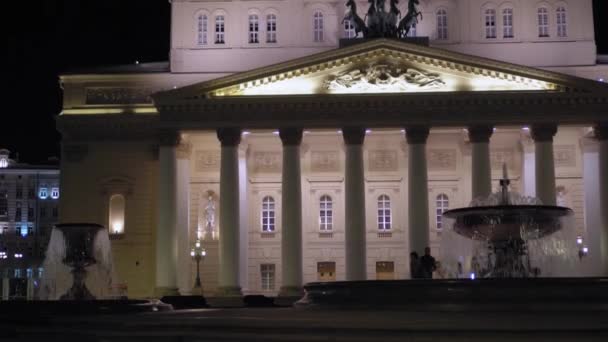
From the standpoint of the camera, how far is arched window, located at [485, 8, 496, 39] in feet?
180

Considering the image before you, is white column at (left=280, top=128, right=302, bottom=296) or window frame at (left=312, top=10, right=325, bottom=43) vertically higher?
window frame at (left=312, top=10, right=325, bottom=43)

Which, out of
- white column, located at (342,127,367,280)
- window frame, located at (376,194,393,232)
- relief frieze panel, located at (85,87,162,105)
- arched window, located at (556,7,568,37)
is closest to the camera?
white column, located at (342,127,367,280)

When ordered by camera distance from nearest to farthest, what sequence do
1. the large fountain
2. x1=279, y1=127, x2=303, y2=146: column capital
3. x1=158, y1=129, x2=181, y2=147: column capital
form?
the large fountain
x1=279, y1=127, x2=303, y2=146: column capital
x1=158, y1=129, x2=181, y2=147: column capital

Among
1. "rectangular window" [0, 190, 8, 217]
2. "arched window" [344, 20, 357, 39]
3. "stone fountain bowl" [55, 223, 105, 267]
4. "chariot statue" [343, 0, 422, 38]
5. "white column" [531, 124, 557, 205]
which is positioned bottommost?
"stone fountain bowl" [55, 223, 105, 267]

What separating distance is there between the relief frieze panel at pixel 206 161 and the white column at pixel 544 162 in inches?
691

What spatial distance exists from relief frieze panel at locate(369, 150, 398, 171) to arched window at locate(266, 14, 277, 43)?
8.81 m

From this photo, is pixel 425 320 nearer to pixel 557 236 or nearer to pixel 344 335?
pixel 344 335

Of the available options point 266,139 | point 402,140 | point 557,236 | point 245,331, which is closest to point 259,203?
point 266,139

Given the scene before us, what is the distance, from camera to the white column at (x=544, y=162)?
45531 millimetres

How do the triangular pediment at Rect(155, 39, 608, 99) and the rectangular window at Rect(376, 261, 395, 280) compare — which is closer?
the triangular pediment at Rect(155, 39, 608, 99)

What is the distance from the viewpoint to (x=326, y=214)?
54.3m

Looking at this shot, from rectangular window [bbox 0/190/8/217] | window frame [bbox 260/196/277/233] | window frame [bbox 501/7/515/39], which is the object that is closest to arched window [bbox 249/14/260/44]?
window frame [bbox 260/196/277/233]

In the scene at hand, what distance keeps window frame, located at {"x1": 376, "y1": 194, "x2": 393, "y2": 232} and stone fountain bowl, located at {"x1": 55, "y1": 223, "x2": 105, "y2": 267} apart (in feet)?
96.4

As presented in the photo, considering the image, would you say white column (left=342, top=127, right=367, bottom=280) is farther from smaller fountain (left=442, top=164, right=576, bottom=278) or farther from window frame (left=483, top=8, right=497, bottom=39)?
smaller fountain (left=442, top=164, right=576, bottom=278)
